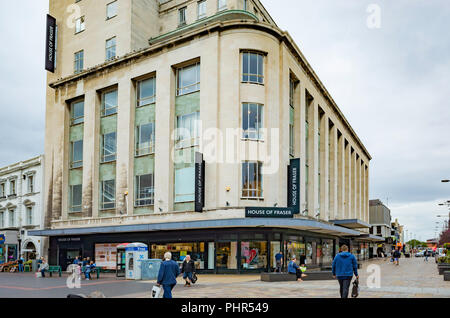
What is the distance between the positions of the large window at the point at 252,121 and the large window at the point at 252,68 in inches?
72.3

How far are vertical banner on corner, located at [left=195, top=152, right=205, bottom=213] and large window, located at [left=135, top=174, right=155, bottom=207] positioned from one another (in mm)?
5425

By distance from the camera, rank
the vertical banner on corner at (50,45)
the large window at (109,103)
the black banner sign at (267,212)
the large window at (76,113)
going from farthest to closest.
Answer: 1. the vertical banner on corner at (50,45)
2. the large window at (76,113)
3. the large window at (109,103)
4. the black banner sign at (267,212)

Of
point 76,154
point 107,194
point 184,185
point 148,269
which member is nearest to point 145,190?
point 184,185

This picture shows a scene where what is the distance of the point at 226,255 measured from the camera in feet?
96.2

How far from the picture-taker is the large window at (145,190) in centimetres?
3366

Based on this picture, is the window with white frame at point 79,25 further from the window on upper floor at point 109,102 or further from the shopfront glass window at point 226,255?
the shopfront glass window at point 226,255

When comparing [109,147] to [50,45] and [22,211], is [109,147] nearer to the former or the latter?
[50,45]

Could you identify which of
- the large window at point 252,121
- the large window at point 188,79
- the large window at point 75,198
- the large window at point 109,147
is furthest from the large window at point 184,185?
the large window at point 75,198

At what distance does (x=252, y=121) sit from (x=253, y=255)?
8801 mm

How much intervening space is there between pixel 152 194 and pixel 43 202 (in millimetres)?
15142

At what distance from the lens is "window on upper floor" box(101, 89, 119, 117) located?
1480 inches

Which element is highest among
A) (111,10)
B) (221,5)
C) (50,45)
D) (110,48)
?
(111,10)

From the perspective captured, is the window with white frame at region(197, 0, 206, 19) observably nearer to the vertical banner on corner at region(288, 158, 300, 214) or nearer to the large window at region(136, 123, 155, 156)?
the large window at region(136, 123, 155, 156)
